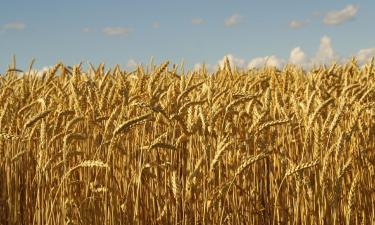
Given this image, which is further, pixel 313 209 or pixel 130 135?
pixel 130 135

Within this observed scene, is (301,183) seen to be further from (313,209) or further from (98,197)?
(98,197)

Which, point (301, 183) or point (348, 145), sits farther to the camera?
point (348, 145)

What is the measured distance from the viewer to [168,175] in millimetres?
2465

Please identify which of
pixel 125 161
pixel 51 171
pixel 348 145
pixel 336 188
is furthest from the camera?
pixel 348 145

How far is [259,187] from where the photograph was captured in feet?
8.52

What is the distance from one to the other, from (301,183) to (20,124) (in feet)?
6.00

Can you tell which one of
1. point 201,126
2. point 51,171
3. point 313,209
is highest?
point 201,126

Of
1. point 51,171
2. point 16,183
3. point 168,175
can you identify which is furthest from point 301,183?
point 16,183

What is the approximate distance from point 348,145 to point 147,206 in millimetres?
1084

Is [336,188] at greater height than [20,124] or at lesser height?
lesser

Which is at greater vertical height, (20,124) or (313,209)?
(20,124)

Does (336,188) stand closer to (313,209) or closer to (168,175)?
(313,209)

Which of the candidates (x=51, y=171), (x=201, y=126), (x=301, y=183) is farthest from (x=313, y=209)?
(x=51, y=171)

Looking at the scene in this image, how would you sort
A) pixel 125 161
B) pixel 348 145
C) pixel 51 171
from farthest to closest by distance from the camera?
pixel 348 145 < pixel 125 161 < pixel 51 171
